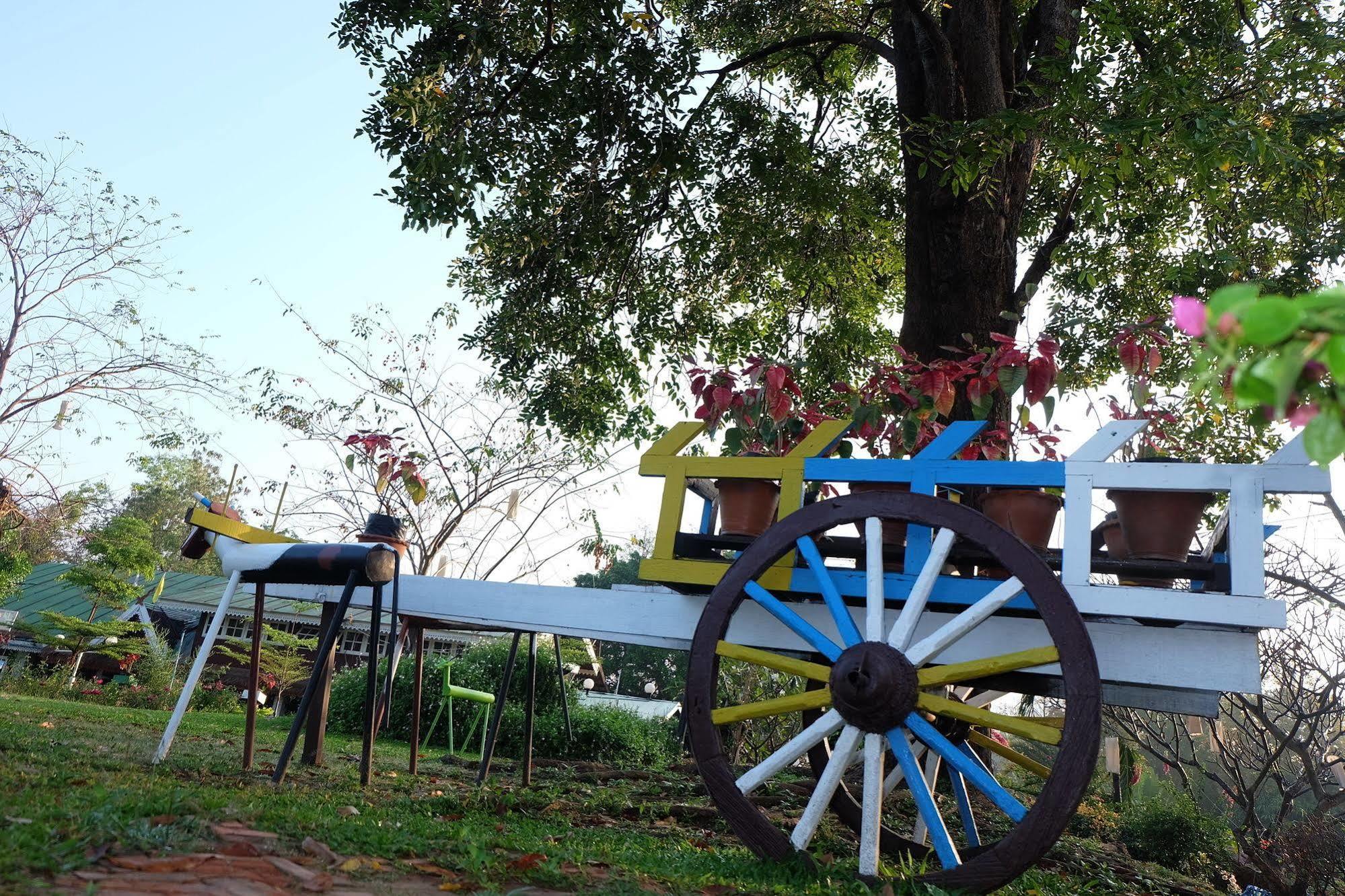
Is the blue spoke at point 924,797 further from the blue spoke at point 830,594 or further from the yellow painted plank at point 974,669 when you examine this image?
the blue spoke at point 830,594

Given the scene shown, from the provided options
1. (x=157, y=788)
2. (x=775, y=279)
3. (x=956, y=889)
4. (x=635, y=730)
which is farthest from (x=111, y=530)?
(x=956, y=889)

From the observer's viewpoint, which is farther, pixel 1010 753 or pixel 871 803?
pixel 1010 753

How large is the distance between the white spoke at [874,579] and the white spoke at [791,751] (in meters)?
0.28

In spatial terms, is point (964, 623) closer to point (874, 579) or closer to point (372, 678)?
point (874, 579)

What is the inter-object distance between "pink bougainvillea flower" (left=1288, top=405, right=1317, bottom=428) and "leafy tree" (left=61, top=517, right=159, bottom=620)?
1590cm

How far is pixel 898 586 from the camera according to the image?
128 inches

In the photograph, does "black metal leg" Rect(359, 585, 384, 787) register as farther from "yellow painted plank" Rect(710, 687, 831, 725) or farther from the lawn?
"yellow painted plank" Rect(710, 687, 831, 725)

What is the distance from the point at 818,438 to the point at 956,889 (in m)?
1.60

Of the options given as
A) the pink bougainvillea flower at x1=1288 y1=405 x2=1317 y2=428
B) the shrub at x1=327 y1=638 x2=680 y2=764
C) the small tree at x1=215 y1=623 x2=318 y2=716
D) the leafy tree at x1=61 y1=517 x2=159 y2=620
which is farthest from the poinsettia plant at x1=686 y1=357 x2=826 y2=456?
the leafy tree at x1=61 y1=517 x2=159 y2=620

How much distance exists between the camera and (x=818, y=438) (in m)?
3.61

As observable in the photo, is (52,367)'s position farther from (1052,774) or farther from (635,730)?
(1052,774)

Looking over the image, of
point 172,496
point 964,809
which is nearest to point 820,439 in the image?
point 964,809

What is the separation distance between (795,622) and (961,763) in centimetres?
68

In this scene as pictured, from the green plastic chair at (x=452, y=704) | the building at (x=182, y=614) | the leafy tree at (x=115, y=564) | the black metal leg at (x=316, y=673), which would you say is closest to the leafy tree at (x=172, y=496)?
the building at (x=182, y=614)
